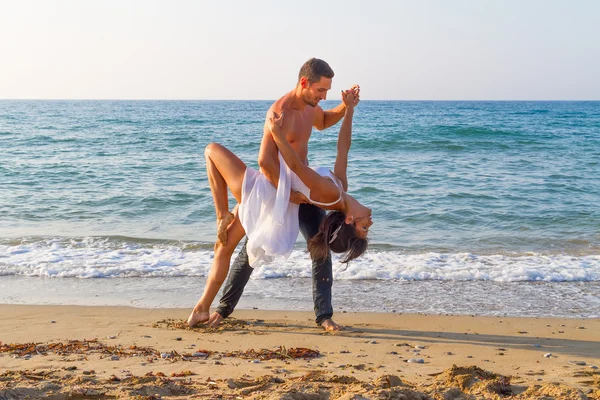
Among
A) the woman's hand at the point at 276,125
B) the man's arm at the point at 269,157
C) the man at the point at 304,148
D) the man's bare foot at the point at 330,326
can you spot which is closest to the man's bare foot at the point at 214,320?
the man at the point at 304,148

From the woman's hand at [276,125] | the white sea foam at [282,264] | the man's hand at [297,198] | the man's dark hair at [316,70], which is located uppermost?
the man's dark hair at [316,70]

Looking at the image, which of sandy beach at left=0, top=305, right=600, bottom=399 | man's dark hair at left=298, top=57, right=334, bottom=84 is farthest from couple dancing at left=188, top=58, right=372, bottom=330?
sandy beach at left=0, top=305, right=600, bottom=399

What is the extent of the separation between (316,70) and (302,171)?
0.65 m

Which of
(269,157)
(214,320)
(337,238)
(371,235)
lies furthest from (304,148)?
(371,235)

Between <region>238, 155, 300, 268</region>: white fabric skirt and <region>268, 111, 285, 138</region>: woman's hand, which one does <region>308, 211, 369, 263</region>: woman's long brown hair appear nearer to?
<region>238, 155, 300, 268</region>: white fabric skirt

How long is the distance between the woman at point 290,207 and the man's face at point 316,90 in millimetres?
279

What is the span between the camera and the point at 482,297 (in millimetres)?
5789

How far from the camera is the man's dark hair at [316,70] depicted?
417 cm

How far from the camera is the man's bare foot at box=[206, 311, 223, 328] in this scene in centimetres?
464

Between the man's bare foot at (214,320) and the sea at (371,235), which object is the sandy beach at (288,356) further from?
the sea at (371,235)

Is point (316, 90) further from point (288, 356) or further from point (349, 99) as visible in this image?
point (288, 356)

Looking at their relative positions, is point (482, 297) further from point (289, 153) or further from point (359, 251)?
point (289, 153)

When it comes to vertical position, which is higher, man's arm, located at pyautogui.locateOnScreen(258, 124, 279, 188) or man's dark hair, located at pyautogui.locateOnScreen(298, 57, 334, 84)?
man's dark hair, located at pyautogui.locateOnScreen(298, 57, 334, 84)

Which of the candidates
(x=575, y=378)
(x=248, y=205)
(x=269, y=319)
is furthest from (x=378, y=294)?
(x=575, y=378)
